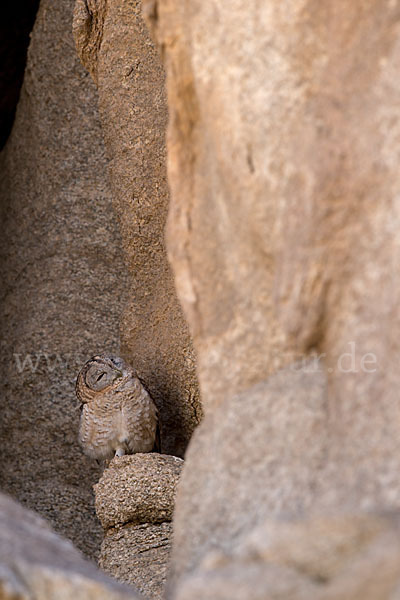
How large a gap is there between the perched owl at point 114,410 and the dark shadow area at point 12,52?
9.80ft

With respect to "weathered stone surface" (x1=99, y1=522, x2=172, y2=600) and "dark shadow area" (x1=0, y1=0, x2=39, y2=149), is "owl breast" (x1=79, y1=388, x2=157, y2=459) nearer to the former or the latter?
"weathered stone surface" (x1=99, y1=522, x2=172, y2=600)

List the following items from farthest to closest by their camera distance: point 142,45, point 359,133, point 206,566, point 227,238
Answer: point 142,45 → point 227,238 → point 359,133 → point 206,566

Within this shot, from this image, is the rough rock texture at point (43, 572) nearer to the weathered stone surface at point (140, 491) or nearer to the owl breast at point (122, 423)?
the weathered stone surface at point (140, 491)

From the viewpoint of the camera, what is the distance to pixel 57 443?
5754 millimetres

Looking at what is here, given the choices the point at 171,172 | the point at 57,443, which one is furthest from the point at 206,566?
the point at 57,443

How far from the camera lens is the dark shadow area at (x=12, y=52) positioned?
7535 millimetres

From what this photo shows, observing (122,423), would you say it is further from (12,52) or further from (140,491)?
(12,52)

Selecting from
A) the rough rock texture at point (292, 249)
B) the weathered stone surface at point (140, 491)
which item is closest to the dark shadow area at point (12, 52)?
the weathered stone surface at point (140, 491)

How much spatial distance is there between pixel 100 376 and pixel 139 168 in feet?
4.32

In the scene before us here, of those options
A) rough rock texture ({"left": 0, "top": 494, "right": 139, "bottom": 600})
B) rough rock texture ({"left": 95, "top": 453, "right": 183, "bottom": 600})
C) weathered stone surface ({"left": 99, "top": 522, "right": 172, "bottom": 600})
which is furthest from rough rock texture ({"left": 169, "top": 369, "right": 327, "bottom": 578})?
rough rock texture ({"left": 95, "top": 453, "right": 183, "bottom": 600})

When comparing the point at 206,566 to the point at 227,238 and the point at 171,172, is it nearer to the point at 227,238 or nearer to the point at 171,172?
the point at 227,238

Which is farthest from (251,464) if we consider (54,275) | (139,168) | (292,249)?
(54,275)

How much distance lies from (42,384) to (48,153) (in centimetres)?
162

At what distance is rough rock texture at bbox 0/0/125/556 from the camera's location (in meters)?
5.69
